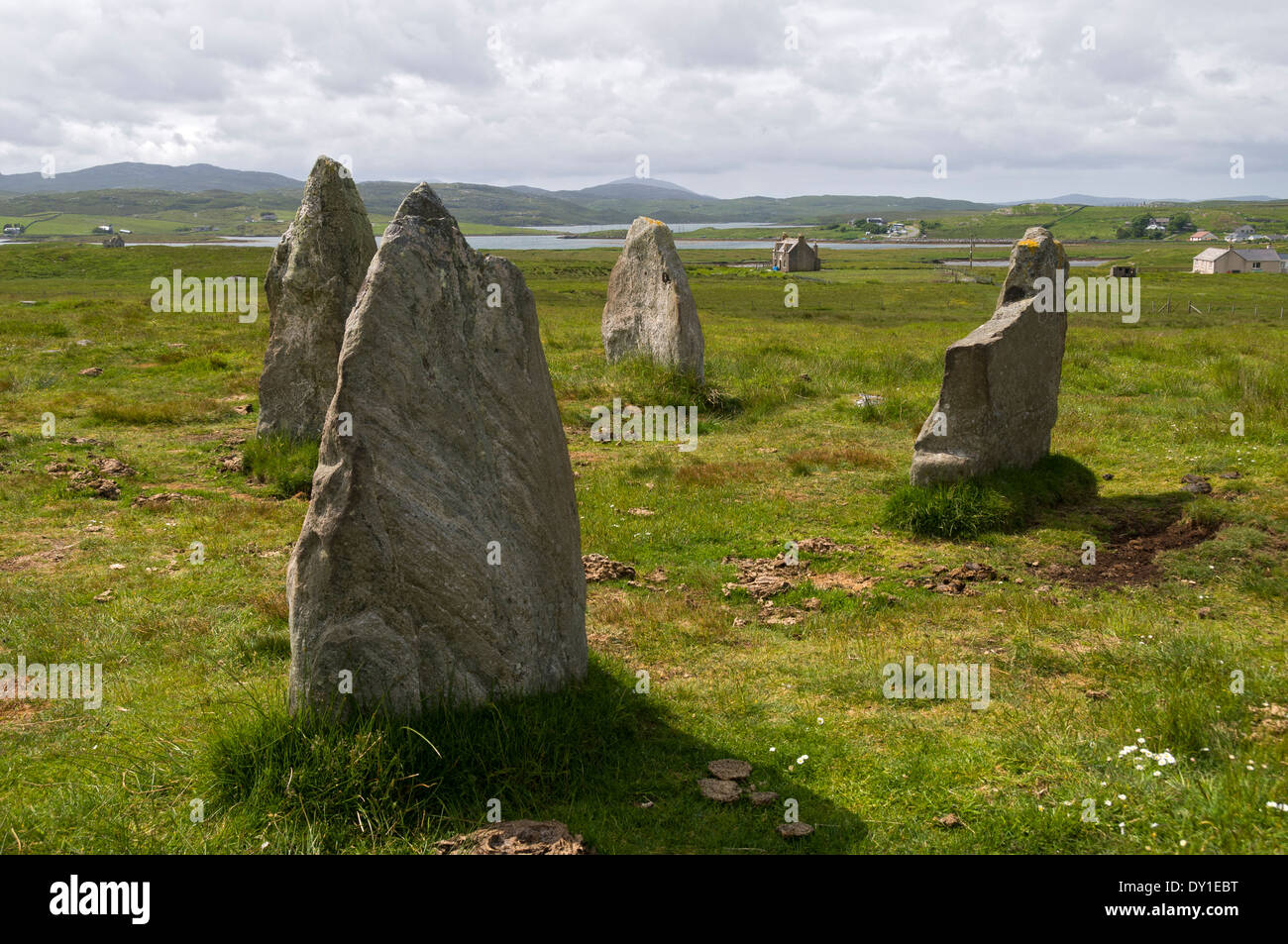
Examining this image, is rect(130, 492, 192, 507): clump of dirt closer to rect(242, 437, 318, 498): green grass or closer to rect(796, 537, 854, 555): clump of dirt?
rect(242, 437, 318, 498): green grass

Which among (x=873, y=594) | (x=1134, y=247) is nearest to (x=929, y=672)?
(x=873, y=594)

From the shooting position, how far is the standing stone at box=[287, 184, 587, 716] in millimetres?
5625

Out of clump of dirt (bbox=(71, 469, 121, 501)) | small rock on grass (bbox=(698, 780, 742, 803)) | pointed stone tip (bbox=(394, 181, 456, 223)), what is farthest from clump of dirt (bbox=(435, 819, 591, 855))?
clump of dirt (bbox=(71, 469, 121, 501))

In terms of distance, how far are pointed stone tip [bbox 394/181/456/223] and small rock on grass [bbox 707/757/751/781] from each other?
394 centimetres

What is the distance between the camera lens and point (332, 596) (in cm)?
561

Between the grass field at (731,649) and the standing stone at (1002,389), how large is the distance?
945 mm

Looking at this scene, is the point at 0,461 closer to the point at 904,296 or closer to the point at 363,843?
the point at 363,843

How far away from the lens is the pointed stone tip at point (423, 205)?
6.19 meters

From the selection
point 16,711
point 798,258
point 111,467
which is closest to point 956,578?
point 16,711

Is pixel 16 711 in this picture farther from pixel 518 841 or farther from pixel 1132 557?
pixel 1132 557

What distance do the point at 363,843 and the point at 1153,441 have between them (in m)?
14.1

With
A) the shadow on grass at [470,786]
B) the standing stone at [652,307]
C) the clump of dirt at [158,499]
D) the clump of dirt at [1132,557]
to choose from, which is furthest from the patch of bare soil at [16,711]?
the standing stone at [652,307]

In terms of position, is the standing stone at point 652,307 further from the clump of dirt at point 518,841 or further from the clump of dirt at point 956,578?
the clump of dirt at point 518,841

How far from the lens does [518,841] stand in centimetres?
486
